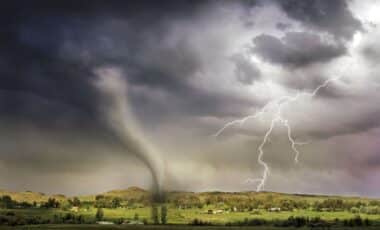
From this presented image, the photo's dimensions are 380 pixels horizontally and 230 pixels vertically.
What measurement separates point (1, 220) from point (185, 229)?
7137 cm

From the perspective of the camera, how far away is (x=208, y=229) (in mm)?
162375

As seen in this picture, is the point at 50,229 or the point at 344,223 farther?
the point at 344,223

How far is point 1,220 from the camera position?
612 ft

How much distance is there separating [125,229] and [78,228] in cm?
1488

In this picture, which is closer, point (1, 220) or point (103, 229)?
point (103, 229)

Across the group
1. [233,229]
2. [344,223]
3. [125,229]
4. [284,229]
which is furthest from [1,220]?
[344,223]

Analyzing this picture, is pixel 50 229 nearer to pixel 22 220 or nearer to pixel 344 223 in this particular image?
pixel 22 220

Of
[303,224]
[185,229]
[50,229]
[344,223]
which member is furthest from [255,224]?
[50,229]

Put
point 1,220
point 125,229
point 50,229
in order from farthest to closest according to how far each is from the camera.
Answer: point 1,220, point 125,229, point 50,229

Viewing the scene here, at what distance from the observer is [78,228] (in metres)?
160

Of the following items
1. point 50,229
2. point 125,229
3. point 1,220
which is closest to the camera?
point 50,229

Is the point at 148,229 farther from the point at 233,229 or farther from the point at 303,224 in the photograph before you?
the point at 303,224

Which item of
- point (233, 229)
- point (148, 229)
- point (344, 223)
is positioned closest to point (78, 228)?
point (148, 229)

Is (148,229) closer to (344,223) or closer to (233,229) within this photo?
(233,229)
